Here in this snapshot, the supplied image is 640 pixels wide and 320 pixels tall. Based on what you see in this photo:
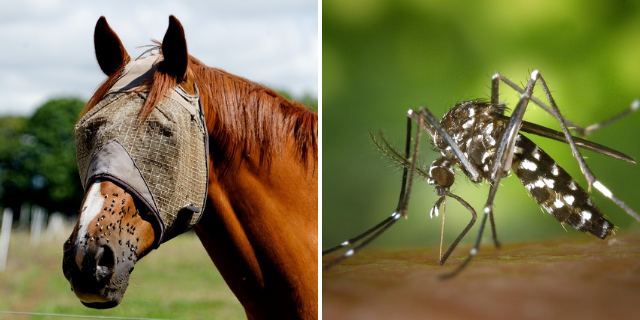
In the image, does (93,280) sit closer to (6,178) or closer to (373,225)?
(373,225)

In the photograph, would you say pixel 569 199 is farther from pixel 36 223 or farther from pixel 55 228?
pixel 55 228

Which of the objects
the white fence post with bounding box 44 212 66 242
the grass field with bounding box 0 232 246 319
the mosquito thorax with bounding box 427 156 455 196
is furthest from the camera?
the white fence post with bounding box 44 212 66 242

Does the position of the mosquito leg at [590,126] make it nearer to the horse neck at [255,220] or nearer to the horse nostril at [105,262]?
the horse neck at [255,220]

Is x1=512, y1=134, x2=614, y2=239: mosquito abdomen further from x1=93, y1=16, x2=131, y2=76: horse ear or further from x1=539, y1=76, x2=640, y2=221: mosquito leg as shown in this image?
x1=93, y1=16, x2=131, y2=76: horse ear

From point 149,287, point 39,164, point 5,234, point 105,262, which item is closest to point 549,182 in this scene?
point 105,262

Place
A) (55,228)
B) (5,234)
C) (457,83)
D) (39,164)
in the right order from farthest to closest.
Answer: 1. (55,228)
2. (39,164)
3. (5,234)
4. (457,83)

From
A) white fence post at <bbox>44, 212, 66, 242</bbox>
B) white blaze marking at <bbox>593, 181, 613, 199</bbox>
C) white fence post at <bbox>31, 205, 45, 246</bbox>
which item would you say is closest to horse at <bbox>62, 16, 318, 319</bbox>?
white blaze marking at <bbox>593, 181, 613, 199</bbox>
